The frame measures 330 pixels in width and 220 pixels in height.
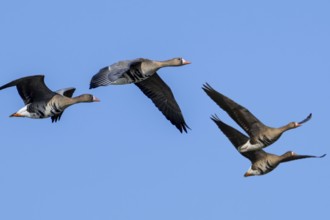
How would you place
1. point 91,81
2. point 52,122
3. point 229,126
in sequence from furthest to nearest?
point 52,122 < point 229,126 < point 91,81

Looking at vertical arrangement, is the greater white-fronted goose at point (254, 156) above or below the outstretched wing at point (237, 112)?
below

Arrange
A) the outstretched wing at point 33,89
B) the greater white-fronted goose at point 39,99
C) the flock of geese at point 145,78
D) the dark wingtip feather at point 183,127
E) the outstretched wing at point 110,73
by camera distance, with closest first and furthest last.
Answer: the outstretched wing at point 110,73, the flock of geese at point 145,78, the greater white-fronted goose at point 39,99, the outstretched wing at point 33,89, the dark wingtip feather at point 183,127

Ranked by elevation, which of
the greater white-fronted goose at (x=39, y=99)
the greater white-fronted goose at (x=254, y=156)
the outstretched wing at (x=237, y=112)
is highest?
the greater white-fronted goose at (x=39, y=99)

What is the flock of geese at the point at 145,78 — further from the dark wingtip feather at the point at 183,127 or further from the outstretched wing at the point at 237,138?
the dark wingtip feather at the point at 183,127

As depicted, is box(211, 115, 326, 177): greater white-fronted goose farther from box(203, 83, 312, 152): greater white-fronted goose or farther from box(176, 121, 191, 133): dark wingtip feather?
box(176, 121, 191, 133): dark wingtip feather

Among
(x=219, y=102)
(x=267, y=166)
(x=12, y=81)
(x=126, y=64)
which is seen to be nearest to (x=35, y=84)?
(x=12, y=81)

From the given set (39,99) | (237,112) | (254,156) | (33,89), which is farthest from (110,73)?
(254,156)

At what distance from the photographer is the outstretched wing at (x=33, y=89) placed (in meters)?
28.1

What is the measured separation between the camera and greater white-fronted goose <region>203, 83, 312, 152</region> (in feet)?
90.5

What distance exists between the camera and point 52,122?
102 feet

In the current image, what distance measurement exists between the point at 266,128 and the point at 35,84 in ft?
21.4

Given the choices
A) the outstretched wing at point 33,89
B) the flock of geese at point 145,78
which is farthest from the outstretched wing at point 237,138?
the outstretched wing at point 33,89

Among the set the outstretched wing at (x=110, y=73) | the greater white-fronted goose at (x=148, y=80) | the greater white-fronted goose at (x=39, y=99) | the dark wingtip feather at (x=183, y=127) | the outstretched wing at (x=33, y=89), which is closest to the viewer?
the outstretched wing at (x=110, y=73)

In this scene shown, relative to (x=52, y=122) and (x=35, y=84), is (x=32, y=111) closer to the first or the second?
(x=35, y=84)
